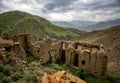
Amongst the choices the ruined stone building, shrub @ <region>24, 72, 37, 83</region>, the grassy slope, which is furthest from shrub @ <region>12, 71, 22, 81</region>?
the grassy slope

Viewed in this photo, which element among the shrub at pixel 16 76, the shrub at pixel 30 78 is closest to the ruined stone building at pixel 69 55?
the shrub at pixel 16 76

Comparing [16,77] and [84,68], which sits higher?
[16,77]

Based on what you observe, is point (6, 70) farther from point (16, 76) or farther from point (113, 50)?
point (113, 50)

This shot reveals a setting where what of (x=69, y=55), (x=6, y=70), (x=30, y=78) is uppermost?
(x=6, y=70)

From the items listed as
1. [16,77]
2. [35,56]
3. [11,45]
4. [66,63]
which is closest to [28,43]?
[35,56]

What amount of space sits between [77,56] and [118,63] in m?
18.1

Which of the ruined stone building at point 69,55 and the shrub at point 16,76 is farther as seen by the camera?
the ruined stone building at point 69,55

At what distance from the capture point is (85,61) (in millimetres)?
35719

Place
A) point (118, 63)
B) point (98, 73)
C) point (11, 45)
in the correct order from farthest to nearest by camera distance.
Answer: point (118, 63)
point (98, 73)
point (11, 45)

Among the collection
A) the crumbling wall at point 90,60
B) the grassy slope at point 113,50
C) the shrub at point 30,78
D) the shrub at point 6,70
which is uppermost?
the shrub at point 6,70

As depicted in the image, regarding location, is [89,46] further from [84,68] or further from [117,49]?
[117,49]

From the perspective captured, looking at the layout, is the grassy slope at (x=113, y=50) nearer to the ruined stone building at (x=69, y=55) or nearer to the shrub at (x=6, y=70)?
the ruined stone building at (x=69, y=55)

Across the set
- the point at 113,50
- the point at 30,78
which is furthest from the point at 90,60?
the point at 113,50

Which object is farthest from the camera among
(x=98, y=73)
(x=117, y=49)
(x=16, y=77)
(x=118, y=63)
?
(x=117, y=49)
